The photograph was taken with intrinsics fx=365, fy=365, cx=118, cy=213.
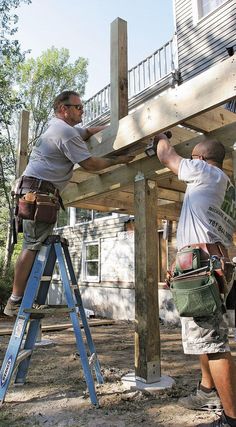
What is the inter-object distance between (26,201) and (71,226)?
962cm

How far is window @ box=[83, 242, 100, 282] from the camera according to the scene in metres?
11.2

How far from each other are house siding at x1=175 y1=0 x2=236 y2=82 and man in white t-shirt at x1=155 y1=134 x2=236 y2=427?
6.70 meters

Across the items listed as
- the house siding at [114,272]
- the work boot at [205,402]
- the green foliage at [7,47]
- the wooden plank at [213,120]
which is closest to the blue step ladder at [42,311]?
the work boot at [205,402]

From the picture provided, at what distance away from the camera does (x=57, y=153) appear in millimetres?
2904

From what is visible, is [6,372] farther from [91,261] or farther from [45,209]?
[91,261]

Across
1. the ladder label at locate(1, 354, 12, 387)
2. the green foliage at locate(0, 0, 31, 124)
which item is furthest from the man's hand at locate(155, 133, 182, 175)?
the green foliage at locate(0, 0, 31, 124)

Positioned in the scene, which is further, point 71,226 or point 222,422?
point 71,226

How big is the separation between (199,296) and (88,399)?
4.73ft

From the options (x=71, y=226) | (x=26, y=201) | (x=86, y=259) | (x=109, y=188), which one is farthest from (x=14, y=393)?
(x=71, y=226)

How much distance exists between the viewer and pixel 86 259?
1160cm

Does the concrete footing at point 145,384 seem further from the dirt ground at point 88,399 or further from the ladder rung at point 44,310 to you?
the ladder rung at point 44,310

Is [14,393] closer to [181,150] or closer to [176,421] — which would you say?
[176,421]

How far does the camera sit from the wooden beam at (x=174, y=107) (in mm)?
2276

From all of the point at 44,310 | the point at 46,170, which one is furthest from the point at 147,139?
the point at 44,310
